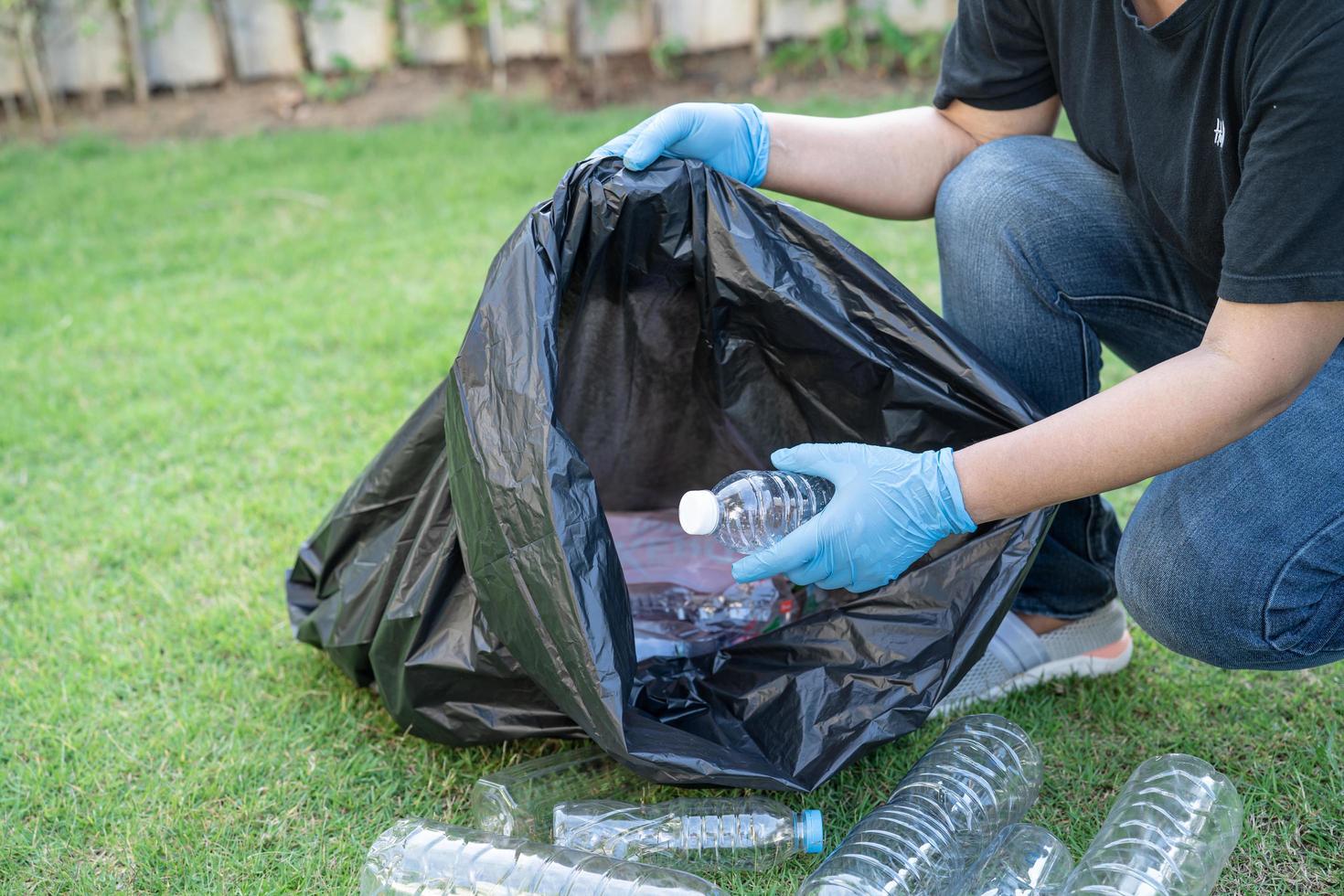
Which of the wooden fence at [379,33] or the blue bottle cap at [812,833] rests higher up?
the wooden fence at [379,33]

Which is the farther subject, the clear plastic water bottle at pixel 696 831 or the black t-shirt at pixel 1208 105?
the clear plastic water bottle at pixel 696 831

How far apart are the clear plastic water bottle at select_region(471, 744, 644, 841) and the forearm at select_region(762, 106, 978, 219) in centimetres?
101

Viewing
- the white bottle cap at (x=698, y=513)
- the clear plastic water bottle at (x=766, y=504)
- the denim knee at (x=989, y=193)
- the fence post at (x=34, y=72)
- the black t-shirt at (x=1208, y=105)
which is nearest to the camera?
the black t-shirt at (x=1208, y=105)

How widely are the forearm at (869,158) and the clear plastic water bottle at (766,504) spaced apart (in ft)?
1.73

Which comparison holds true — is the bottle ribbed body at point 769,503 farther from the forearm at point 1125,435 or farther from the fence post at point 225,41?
the fence post at point 225,41

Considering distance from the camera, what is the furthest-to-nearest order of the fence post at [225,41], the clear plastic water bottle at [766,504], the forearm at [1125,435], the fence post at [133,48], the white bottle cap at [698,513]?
the fence post at [225,41]
the fence post at [133,48]
the clear plastic water bottle at [766,504]
the white bottle cap at [698,513]
the forearm at [1125,435]

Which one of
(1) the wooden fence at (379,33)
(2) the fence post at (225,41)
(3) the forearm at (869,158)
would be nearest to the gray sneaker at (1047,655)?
(3) the forearm at (869,158)

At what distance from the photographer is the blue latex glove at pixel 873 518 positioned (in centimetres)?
152

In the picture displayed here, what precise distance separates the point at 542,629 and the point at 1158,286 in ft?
3.76

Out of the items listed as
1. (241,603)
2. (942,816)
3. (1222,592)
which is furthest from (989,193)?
(241,603)

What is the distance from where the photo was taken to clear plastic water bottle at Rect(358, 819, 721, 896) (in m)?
1.48

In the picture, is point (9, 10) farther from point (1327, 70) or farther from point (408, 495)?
point (1327, 70)

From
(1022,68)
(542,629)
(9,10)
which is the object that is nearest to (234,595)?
(542,629)

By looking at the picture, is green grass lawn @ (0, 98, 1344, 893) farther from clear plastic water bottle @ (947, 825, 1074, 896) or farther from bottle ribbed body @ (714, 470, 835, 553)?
bottle ribbed body @ (714, 470, 835, 553)
